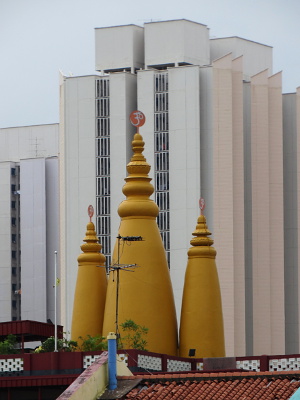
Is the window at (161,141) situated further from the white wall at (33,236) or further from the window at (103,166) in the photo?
the white wall at (33,236)

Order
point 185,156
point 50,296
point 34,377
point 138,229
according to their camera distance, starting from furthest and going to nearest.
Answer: point 50,296 → point 185,156 → point 138,229 → point 34,377

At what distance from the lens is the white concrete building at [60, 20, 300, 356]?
121250mm

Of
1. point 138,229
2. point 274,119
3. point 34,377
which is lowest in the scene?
point 34,377

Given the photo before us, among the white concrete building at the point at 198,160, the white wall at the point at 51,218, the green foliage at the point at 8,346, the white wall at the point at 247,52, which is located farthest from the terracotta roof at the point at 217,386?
the white wall at the point at 51,218

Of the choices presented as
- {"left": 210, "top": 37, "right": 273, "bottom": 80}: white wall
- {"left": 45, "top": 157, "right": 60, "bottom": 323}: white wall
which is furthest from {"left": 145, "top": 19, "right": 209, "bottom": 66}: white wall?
{"left": 45, "top": 157, "right": 60, "bottom": 323}: white wall

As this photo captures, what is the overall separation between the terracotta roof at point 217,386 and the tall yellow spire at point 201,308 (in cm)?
2154

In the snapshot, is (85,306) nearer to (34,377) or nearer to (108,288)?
(108,288)

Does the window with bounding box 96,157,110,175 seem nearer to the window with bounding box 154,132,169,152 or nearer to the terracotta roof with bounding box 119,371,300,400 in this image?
the window with bounding box 154,132,169,152

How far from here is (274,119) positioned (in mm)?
124688

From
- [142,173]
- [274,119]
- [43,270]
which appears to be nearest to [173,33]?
[274,119]

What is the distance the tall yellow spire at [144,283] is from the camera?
6091cm

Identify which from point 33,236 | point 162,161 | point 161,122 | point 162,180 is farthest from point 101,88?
point 33,236

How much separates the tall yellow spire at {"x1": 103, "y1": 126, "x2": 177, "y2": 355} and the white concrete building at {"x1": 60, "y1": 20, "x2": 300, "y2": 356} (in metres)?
56.9

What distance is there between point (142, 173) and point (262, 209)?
61218mm
